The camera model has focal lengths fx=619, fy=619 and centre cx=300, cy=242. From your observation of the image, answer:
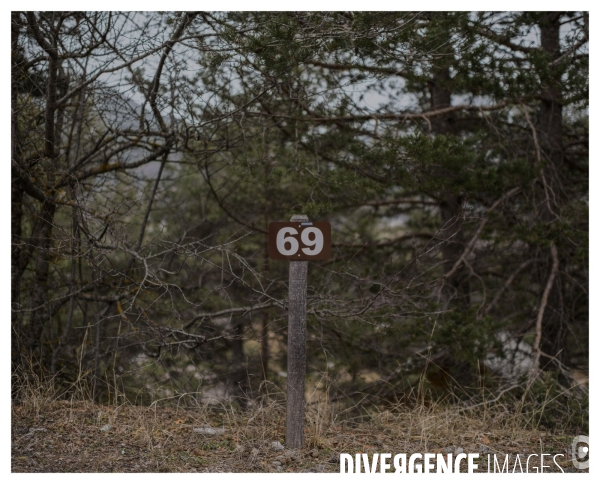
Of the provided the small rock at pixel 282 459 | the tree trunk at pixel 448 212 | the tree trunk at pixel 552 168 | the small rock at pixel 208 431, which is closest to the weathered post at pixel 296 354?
the small rock at pixel 282 459

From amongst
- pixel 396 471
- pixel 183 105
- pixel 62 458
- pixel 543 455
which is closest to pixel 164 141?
pixel 183 105

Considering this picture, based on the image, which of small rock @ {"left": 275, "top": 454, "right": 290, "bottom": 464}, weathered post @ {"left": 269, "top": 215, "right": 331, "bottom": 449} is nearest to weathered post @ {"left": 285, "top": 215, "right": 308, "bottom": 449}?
weathered post @ {"left": 269, "top": 215, "right": 331, "bottom": 449}

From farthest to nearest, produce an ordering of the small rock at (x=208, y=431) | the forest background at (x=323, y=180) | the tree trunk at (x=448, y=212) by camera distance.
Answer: the tree trunk at (x=448, y=212) < the forest background at (x=323, y=180) < the small rock at (x=208, y=431)

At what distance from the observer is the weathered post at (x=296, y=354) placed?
4.21 m

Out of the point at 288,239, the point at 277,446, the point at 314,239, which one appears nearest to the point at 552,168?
the point at 314,239

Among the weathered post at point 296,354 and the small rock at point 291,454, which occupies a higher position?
the weathered post at point 296,354

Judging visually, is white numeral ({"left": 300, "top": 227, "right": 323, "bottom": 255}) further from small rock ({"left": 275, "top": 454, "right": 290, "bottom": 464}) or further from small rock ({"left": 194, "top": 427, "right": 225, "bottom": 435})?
small rock ({"left": 194, "top": 427, "right": 225, "bottom": 435})

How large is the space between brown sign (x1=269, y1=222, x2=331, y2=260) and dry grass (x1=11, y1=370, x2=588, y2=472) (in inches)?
48.3

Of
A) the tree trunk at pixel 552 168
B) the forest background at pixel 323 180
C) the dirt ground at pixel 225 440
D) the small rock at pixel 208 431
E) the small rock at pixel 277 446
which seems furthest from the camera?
the tree trunk at pixel 552 168

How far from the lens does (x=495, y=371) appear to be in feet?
24.4

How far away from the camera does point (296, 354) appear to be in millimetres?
4207

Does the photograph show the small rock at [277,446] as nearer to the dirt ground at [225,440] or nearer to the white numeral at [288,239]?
the dirt ground at [225,440]

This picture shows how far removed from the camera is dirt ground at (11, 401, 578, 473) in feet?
13.2

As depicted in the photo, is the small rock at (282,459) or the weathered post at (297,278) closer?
the small rock at (282,459)
